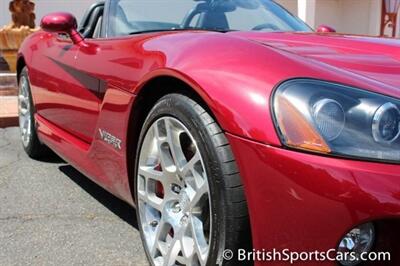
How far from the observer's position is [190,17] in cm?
307

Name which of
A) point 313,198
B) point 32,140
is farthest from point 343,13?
point 313,198

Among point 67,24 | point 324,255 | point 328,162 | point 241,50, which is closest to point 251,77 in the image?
point 241,50

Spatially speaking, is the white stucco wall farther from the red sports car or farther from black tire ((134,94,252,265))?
black tire ((134,94,252,265))

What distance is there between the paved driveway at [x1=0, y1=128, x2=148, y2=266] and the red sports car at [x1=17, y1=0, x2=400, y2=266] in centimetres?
30

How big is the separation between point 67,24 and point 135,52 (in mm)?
1025

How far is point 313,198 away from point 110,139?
1.25 m

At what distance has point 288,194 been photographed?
1506mm

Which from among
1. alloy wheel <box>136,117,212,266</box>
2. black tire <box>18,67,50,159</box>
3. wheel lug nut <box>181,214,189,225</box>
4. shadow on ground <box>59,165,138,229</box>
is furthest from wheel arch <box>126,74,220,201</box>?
black tire <box>18,67,50,159</box>

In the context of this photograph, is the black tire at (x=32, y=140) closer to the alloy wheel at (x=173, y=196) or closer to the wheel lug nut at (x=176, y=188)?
the alloy wheel at (x=173, y=196)

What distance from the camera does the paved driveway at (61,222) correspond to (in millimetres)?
2457

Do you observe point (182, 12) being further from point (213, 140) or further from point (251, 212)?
point (251, 212)

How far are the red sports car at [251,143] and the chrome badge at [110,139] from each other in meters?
0.01

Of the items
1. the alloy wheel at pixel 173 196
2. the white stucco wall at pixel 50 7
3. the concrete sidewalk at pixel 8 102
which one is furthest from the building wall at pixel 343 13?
the alloy wheel at pixel 173 196

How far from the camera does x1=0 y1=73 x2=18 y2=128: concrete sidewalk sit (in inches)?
223
